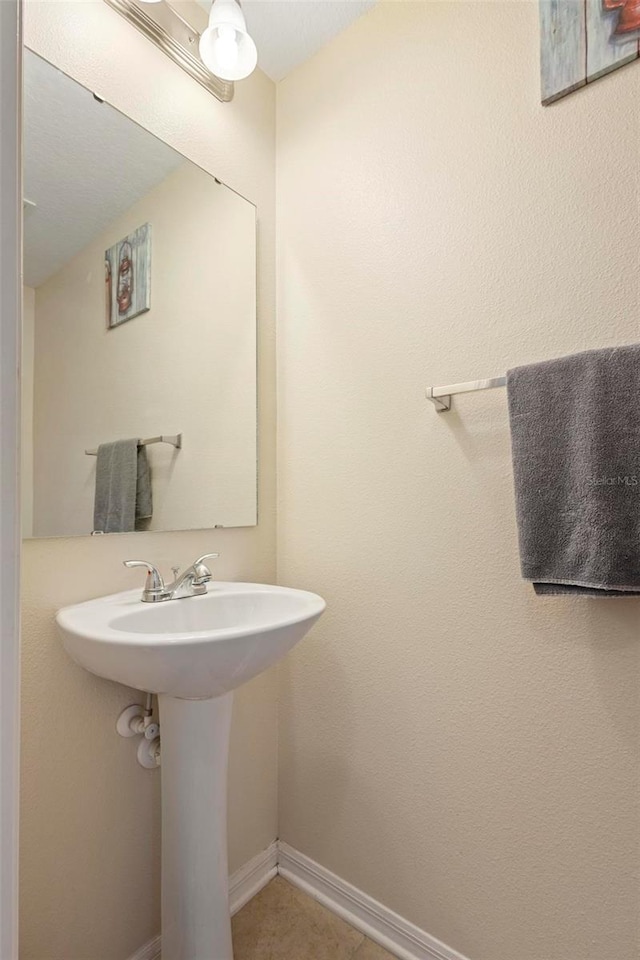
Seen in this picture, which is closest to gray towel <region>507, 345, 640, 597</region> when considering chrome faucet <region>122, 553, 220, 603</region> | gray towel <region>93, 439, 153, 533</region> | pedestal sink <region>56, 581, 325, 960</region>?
pedestal sink <region>56, 581, 325, 960</region>

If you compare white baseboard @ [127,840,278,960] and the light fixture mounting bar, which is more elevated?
the light fixture mounting bar

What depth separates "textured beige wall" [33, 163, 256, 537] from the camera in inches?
40.8

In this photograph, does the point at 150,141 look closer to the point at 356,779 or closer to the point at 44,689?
the point at 44,689

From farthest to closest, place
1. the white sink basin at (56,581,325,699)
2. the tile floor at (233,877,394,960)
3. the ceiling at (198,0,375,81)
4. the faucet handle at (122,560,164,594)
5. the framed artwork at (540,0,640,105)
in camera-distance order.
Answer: the ceiling at (198,0,375,81), the tile floor at (233,877,394,960), the faucet handle at (122,560,164,594), the framed artwork at (540,0,640,105), the white sink basin at (56,581,325,699)

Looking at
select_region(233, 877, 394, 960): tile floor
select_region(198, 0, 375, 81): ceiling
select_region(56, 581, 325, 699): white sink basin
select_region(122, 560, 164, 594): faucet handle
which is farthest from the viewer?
select_region(198, 0, 375, 81): ceiling

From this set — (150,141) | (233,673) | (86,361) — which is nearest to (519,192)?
(150,141)

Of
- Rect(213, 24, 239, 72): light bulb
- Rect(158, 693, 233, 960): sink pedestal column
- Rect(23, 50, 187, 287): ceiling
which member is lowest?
Rect(158, 693, 233, 960): sink pedestal column

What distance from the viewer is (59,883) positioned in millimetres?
992

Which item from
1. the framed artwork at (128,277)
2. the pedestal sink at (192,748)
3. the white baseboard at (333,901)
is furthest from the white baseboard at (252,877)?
the framed artwork at (128,277)

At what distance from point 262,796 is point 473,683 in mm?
769

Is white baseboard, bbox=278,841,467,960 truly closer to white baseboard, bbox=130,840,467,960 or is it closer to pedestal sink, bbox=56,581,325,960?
white baseboard, bbox=130,840,467,960

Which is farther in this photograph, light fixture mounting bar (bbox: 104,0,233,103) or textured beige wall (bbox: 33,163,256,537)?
light fixture mounting bar (bbox: 104,0,233,103)

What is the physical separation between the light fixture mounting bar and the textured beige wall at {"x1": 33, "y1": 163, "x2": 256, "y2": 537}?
0.85 ft

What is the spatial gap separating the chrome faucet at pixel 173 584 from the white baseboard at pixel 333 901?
81cm
